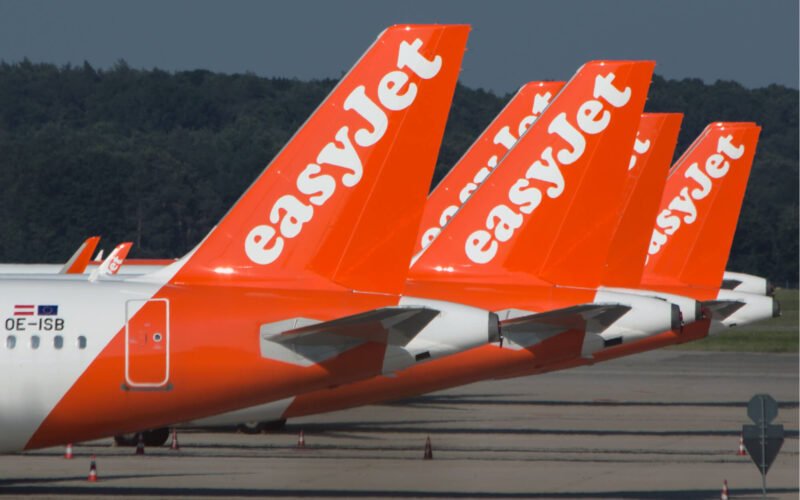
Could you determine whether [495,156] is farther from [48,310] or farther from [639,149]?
[48,310]

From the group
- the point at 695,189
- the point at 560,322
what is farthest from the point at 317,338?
the point at 695,189

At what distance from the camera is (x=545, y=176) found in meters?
29.6

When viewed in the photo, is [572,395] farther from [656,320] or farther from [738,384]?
[656,320]

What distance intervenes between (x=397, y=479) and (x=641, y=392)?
86.7 feet

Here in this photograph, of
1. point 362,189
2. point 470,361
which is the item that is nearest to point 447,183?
point 470,361

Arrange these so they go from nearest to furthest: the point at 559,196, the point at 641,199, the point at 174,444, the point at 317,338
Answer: the point at 317,338
the point at 559,196
the point at 174,444
the point at 641,199

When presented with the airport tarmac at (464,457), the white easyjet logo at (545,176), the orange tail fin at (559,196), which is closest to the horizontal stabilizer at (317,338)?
the airport tarmac at (464,457)

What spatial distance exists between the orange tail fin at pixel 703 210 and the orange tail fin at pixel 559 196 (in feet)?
45.1

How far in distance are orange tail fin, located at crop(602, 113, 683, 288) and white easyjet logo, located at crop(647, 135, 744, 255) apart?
236 inches

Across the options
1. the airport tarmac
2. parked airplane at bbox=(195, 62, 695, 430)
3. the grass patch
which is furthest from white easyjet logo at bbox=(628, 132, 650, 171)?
the grass patch

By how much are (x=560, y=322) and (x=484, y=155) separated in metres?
10.6

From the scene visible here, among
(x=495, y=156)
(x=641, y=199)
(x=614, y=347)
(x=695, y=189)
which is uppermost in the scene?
(x=695, y=189)

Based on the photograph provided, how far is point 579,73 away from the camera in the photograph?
99.1 ft

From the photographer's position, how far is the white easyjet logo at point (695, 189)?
144 feet
